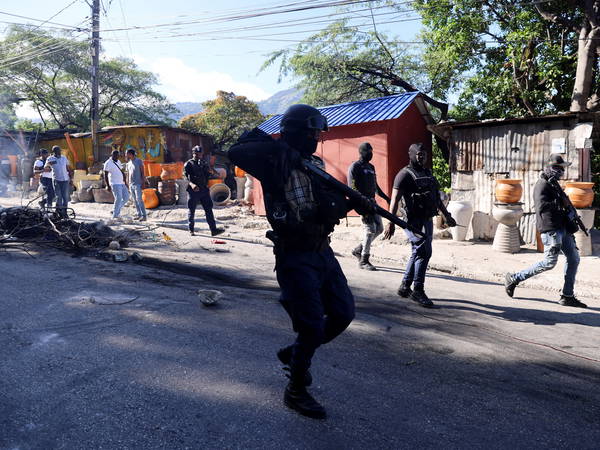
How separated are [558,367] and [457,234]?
6412mm

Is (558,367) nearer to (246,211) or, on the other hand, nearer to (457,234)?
(457,234)

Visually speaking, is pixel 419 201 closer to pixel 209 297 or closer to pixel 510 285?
pixel 510 285

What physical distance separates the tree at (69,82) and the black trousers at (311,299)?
2950 centimetres

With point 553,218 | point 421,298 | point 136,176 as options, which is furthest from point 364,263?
point 136,176

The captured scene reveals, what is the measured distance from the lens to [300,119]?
8.94 ft

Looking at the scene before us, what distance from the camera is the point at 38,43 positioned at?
28.4 metres

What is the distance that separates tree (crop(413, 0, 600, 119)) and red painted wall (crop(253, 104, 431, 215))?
3716mm

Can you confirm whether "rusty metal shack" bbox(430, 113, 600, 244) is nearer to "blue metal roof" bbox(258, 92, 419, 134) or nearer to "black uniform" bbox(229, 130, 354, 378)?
"blue metal roof" bbox(258, 92, 419, 134)

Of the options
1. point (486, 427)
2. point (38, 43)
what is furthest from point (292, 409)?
point (38, 43)

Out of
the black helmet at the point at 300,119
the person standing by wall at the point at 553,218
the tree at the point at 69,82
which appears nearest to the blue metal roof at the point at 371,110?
the person standing by wall at the point at 553,218

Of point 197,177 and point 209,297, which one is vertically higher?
point 197,177

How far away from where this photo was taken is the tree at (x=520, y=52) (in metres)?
12.9

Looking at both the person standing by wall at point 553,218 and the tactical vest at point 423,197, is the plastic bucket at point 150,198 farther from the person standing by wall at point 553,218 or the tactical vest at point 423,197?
the person standing by wall at point 553,218

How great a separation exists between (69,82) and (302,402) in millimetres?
33703
